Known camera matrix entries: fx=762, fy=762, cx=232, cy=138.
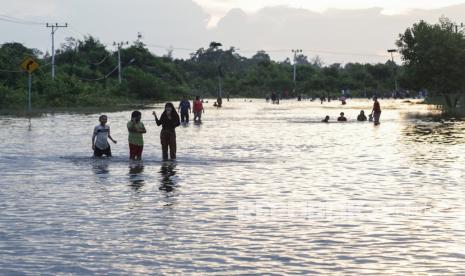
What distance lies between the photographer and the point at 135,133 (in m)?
19.2

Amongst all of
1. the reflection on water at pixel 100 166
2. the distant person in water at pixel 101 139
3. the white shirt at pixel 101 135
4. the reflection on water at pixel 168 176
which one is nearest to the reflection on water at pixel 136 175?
the reflection on water at pixel 168 176

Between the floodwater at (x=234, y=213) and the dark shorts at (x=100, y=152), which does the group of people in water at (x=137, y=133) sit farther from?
the floodwater at (x=234, y=213)

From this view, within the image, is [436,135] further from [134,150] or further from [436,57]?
[436,57]

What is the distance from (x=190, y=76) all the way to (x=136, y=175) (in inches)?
6622

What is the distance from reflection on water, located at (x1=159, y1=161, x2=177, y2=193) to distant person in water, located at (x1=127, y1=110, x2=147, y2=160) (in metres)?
0.79

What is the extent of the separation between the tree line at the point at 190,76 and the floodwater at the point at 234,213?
4401cm

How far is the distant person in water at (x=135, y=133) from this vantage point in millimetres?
19203

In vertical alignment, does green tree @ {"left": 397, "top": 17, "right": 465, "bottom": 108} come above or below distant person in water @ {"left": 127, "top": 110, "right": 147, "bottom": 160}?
above

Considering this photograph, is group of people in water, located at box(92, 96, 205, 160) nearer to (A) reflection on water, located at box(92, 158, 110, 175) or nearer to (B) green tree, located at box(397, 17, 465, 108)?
(A) reflection on water, located at box(92, 158, 110, 175)

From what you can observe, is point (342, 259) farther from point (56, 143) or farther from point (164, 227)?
point (56, 143)

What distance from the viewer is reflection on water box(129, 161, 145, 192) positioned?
50.1 ft

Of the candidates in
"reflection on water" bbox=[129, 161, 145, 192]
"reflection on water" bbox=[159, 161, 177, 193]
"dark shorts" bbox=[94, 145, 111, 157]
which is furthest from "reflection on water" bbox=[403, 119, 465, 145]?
"reflection on water" bbox=[129, 161, 145, 192]

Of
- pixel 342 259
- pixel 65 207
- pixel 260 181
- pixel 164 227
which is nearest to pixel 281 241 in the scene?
pixel 342 259

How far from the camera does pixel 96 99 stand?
8225 centimetres
